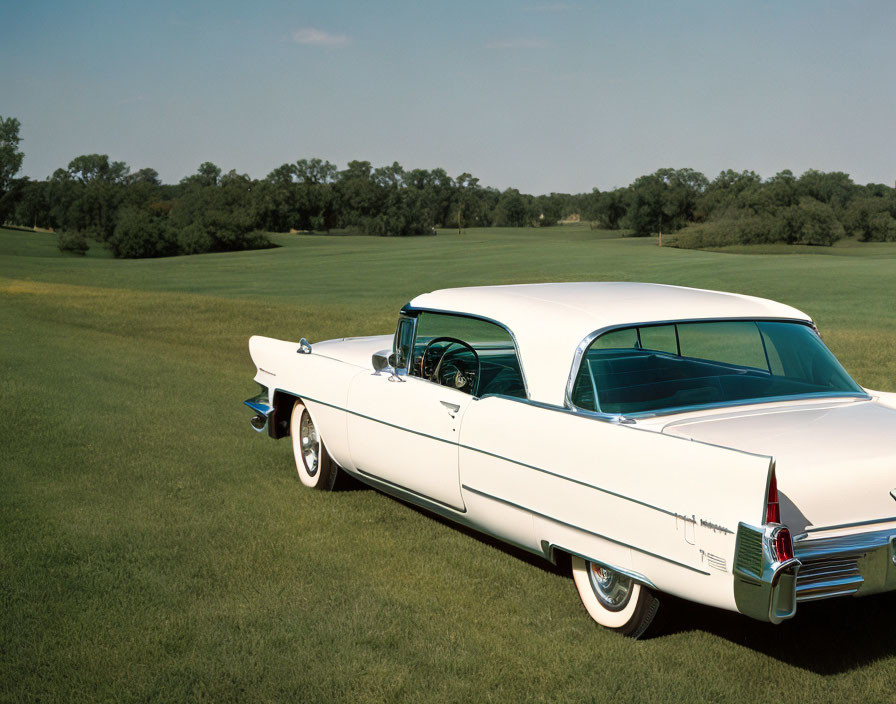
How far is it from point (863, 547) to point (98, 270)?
A: 4723 cm

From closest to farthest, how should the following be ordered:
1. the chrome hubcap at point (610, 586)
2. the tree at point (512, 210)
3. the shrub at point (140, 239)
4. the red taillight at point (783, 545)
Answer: the red taillight at point (783, 545), the chrome hubcap at point (610, 586), the shrub at point (140, 239), the tree at point (512, 210)

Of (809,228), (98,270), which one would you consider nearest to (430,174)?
(809,228)

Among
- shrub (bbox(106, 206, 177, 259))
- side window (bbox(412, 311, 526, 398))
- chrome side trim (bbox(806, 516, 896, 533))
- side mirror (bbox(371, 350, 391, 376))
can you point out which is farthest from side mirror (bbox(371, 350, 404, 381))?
shrub (bbox(106, 206, 177, 259))

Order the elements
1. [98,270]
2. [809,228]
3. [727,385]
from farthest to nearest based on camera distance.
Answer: [809,228] < [98,270] < [727,385]

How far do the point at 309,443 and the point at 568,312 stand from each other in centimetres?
267

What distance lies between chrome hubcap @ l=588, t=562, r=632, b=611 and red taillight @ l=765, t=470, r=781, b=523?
888 millimetres

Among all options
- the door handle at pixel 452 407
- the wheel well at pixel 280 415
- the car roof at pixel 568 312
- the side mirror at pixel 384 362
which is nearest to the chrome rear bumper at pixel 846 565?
the car roof at pixel 568 312

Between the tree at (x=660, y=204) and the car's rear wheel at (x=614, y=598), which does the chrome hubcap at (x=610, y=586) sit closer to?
the car's rear wheel at (x=614, y=598)

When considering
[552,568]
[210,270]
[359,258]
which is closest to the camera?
[552,568]

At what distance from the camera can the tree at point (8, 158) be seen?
92550mm

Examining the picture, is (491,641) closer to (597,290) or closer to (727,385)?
(727,385)

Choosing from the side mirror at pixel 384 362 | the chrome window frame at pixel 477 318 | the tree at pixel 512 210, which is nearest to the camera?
the chrome window frame at pixel 477 318

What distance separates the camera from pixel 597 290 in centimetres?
493

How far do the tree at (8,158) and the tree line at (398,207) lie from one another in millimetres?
124
